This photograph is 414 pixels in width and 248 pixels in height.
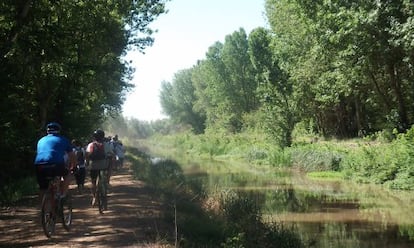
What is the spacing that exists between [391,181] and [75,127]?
1796cm

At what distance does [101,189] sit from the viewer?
12914 mm

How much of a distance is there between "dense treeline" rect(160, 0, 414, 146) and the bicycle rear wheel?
61.6 feet

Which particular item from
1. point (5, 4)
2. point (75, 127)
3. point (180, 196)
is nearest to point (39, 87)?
point (75, 127)

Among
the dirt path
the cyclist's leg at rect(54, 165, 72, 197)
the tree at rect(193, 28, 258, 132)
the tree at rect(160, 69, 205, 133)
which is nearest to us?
the cyclist's leg at rect(54, 165, 72, 197)

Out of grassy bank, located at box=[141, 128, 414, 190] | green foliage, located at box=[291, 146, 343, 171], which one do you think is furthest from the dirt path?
green foliage, located at box=[291, 146, 343, 171]

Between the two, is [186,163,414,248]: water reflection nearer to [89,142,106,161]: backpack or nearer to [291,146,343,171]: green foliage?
[291,146,343,171]: green foliage

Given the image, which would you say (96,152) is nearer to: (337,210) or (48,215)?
(48,215)

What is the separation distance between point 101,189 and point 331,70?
28.2 metres

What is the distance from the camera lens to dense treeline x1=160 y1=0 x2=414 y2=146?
83.9ft

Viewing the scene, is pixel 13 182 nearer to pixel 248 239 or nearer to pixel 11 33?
pixel 11 33

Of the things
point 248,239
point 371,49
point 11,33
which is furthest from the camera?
point 371,49

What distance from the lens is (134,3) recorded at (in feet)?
92.3

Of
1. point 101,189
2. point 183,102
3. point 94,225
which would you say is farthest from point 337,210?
point 183,102

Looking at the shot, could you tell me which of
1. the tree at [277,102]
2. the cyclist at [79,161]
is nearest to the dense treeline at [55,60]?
the cyclist at [79,161]
